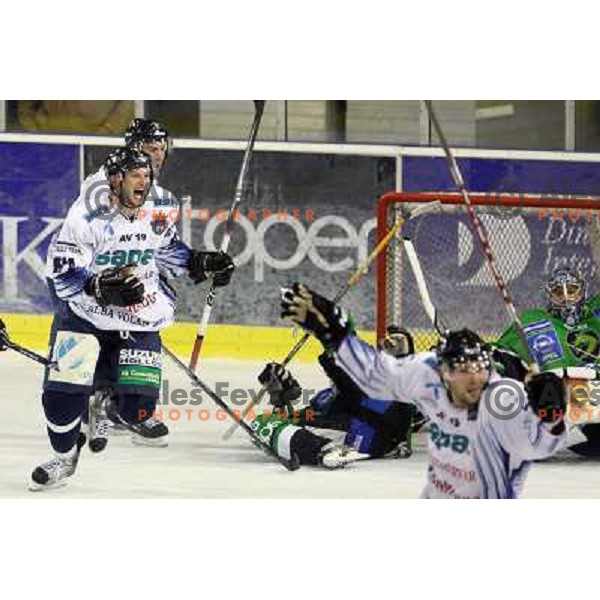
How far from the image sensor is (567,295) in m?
9.27

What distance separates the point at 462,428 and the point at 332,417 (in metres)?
2.48

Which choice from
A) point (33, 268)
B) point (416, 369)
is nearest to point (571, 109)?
point (33, 268)

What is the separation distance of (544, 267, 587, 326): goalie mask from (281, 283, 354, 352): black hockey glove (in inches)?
106

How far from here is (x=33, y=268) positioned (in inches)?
442

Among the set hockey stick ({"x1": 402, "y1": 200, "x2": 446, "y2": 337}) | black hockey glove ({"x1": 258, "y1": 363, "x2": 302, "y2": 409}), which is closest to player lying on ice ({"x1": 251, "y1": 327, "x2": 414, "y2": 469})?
black hockey glove ({"x1": 258, "y1": 363, "x2": 302, "y2": 409})

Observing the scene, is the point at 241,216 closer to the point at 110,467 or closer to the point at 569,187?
the point at 569,187

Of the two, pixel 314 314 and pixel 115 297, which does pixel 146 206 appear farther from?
pixel 314 314

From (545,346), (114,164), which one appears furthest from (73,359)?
(545,346)

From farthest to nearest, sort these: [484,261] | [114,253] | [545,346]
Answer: [484,261]
[545,346]
[114,253]

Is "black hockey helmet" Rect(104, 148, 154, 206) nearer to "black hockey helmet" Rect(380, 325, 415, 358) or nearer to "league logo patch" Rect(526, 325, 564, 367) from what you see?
"black hockey helmet" Rect(380, 325, 415, 358)

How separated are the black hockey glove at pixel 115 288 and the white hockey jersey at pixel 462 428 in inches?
62.4

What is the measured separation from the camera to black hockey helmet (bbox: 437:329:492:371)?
6742 mm

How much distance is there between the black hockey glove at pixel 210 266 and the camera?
893 centimetres

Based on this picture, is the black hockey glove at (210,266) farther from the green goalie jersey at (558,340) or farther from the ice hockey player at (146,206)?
the green goalie jersey at (558,340)
